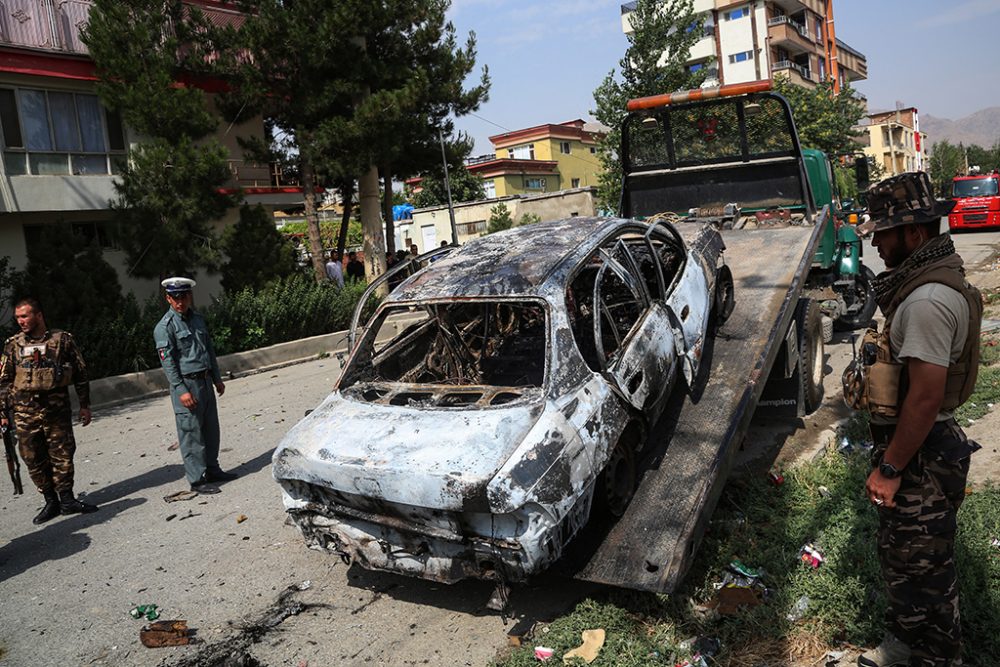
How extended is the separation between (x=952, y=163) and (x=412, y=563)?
85.8 metres

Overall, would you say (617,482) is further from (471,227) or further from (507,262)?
(471,227)

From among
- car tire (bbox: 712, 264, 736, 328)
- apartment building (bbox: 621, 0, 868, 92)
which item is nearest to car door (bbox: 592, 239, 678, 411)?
car tire (bbox: 712, 264, 736, 328)

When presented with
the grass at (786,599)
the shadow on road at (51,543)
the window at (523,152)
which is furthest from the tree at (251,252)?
the window at (523,152)

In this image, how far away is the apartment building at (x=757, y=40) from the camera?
42.7m

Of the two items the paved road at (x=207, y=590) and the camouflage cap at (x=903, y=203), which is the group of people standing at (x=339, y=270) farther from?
the camouflage cap at (x=903, y=203)

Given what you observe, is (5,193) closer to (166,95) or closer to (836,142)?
(166,95)

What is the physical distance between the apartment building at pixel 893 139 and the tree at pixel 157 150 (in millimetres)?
54627

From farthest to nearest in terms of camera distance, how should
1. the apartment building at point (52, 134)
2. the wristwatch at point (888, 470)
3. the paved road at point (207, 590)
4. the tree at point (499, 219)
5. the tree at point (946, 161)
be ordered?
the tree at point (946, 161), the tree at point (499, 219), the apartment building at point (52, 134), the paved road at point (207, 590), the wristwatch at point (888, 470)

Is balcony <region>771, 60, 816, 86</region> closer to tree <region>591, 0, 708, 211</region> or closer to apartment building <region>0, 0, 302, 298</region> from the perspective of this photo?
tree <region>591, 0, 708, 211</region>

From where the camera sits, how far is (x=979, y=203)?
24031 mm

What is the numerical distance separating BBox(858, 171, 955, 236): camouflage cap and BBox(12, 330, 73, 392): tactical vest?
571 cm

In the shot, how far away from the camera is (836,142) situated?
28.2 meters

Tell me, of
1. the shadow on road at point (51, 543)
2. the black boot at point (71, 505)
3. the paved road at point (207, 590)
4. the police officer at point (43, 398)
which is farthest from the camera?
the black boot at point (71, 505)

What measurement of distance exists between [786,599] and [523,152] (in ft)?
161
